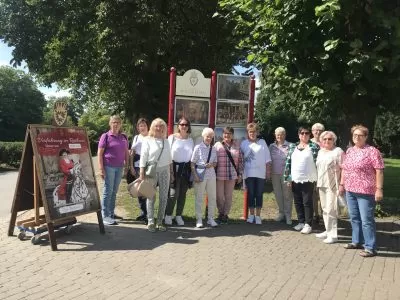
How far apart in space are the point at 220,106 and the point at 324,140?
2884mm

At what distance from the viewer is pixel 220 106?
10.1 metres

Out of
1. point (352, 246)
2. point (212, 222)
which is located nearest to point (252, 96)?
point (212, 222)

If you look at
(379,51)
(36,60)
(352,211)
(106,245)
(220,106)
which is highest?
(36,60)

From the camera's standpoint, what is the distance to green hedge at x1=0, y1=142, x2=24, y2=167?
22.8 m

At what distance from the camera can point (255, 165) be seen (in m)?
8.84

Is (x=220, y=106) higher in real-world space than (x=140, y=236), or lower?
higher

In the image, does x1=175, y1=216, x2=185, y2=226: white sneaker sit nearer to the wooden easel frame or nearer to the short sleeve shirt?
the wooden easel frame

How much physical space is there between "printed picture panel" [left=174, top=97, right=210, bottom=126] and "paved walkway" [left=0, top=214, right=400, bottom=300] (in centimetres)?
265

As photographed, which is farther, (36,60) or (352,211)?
(36,60)

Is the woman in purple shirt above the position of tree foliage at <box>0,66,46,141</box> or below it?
below

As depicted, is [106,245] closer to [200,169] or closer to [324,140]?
[200,169]

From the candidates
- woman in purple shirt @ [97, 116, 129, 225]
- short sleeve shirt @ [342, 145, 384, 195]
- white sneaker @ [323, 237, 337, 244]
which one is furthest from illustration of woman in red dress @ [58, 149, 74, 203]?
short sleeve shirt @ [342, 145, 384, 195]

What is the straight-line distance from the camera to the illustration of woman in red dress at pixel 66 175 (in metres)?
7.32

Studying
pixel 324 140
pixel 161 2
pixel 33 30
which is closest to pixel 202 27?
pixel 161 2
